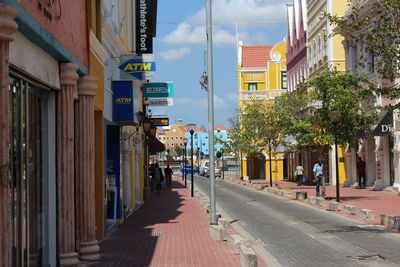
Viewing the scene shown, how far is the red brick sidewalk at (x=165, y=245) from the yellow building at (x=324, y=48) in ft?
82.4

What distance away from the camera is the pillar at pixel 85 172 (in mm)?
10633

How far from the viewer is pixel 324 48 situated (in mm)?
47469

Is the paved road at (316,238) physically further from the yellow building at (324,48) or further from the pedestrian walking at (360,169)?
the yellow building at (324,48)

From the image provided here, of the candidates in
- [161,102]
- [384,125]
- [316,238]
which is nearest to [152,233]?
[316,238]

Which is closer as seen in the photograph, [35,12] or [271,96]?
[35,12]

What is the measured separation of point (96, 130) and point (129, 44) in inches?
442

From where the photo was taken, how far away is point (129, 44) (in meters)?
24.5

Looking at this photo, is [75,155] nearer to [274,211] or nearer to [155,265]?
[155,265]

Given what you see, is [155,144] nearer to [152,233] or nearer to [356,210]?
[356,210]

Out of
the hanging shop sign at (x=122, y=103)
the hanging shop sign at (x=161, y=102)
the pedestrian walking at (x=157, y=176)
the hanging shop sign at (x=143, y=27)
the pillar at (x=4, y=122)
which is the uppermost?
the hanging shop sign at (x=143, y=27)

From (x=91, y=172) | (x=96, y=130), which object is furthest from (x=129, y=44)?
(x=91, y=172)

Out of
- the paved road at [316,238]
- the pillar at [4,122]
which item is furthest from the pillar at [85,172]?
the pillar at [4,122]

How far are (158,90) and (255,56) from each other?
65851 mm

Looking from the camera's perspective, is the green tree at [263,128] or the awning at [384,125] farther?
the green tree at [263,128]
